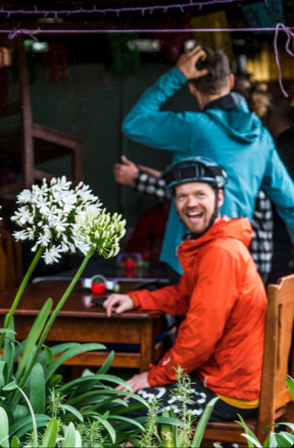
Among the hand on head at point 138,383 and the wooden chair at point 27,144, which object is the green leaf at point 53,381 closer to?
the hand on head at point 138,383

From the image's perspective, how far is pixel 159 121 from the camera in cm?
370

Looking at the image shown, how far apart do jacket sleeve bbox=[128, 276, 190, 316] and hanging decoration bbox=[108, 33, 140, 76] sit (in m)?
1.21

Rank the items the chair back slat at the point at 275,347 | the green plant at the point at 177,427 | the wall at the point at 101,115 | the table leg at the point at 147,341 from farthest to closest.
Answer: the wall at the point at 101,115, the table leg at the point at 147,341, the chair back slat at the point at 275,347, the green plant at the point at 177,427

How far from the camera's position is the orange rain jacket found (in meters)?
2.83

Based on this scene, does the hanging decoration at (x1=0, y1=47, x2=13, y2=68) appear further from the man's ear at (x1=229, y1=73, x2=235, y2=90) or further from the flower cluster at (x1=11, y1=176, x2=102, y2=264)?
the flower cluster at (x1=11, y1=176, x2=102, y2=264)

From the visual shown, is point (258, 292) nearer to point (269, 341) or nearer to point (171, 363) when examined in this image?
point (269, 341)

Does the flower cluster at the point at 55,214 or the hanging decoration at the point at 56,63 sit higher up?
the hanging decoration at the point at 56,63

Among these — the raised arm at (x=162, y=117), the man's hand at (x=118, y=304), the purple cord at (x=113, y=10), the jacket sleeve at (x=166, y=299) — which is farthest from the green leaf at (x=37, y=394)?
the purple cord at (x=113, y=10)

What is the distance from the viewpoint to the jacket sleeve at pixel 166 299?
3.17m

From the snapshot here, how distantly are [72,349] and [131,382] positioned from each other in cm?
65

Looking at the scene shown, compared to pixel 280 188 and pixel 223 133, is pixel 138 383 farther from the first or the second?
pixel 223 133

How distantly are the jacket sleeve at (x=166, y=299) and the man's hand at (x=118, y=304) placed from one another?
4cm

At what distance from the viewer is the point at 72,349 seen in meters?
2.38

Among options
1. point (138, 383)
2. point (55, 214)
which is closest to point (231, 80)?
point (138, 383)
